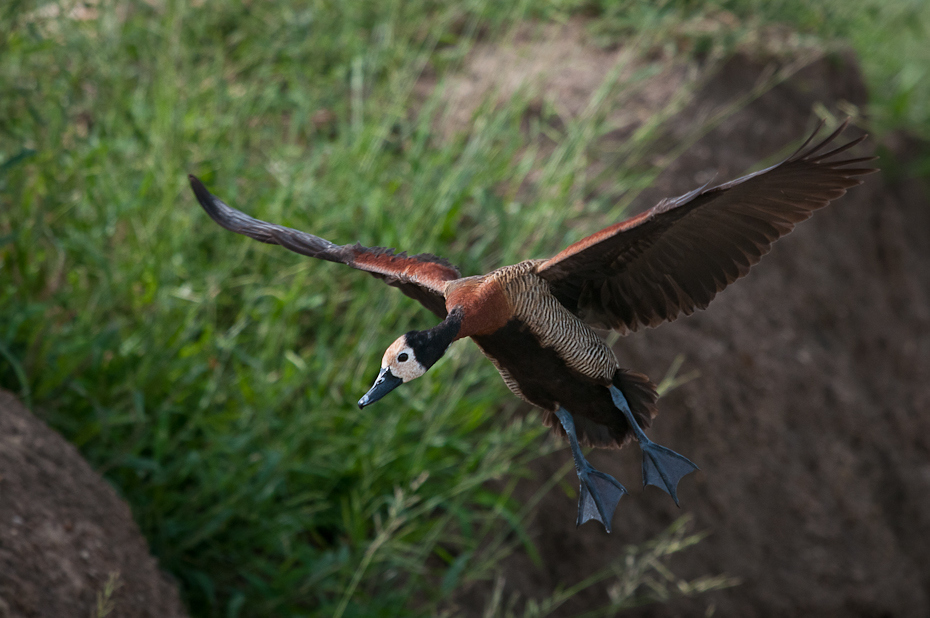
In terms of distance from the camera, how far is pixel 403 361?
4.38ft

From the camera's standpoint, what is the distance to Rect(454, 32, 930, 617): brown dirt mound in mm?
3783

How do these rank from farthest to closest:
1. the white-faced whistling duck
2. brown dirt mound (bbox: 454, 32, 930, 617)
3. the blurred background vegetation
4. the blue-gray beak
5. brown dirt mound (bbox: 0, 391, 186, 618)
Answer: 1. brown dirt mound (bbox: 454, 32, 930, 617)
2. the blurred background vegetation
3. brown dirt mound (bbox: 0, 391, 186, 618)
4. the white-faced whistling duck
5. the blue-gray beak

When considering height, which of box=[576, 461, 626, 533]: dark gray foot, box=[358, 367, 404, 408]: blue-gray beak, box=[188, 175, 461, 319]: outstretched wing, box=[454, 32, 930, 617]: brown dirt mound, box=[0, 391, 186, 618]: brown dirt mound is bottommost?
box=[454, 32, 930, 617]: brown dirt mound

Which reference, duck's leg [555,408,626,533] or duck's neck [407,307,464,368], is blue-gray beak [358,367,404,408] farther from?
duck's leg [555,408,626,533]

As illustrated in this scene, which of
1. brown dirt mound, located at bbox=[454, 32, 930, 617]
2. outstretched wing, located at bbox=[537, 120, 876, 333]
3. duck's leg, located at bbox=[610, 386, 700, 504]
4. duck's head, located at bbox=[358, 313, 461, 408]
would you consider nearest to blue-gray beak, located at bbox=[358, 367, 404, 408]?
duck's head, located at bbox=[358, 313, 461, 408]

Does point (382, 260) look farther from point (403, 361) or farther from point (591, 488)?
point (591, 488)

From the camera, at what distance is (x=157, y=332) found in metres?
2.83

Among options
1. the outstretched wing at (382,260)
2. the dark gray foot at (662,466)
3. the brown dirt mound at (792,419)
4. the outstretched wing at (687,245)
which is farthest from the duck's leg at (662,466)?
the brown dirt mound at (792,419)

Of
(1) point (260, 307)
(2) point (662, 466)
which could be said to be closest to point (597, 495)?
(2) point (662, 466)

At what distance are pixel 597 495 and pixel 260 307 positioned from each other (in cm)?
169

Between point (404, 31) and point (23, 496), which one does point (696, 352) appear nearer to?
point (404, 31)

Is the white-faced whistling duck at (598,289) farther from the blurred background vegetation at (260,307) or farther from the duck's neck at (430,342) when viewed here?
the blurred background vegetation at (260,307)

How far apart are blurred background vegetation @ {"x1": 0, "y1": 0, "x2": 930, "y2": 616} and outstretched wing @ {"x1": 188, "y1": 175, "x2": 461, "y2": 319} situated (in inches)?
25.1

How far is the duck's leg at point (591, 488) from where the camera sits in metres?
1.76
